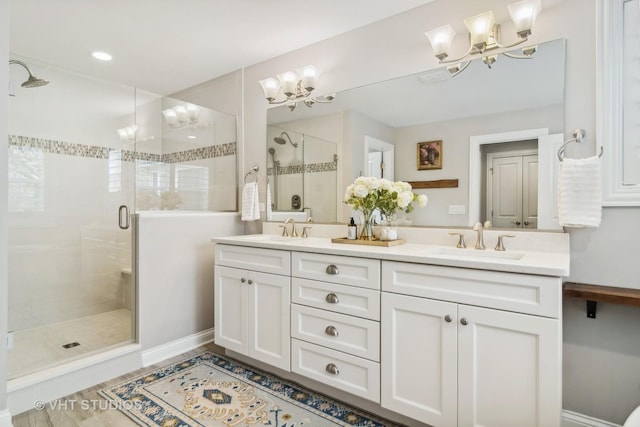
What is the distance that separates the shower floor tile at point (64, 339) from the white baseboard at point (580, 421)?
106 inches

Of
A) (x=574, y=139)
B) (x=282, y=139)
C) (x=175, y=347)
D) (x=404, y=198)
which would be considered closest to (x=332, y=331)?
(x=404, y=198)

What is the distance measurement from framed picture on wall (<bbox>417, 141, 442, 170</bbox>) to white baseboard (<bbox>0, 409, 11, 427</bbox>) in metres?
2.55

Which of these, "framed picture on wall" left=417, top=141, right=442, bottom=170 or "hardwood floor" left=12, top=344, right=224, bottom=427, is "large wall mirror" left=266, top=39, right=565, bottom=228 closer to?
"framed picture on wall" left=417, top=141, right=442, bottom=170

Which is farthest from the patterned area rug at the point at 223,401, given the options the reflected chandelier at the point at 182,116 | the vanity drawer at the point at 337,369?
the reflected chandelier at the point at 182,116

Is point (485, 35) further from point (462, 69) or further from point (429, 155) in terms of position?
point (429, 155)

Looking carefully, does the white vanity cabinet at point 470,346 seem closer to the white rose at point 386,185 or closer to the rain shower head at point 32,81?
the white rose at point 386,185

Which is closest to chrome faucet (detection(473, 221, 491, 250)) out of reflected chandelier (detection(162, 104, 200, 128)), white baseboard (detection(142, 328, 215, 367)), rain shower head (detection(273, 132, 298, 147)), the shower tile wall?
rain shower head (detection(273, 132, 298, 147))

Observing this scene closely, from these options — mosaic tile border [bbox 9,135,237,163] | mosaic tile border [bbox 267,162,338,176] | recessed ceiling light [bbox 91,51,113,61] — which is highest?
recessed ceiling light [bbox 91,51,113,61]

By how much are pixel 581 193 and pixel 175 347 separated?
277cm

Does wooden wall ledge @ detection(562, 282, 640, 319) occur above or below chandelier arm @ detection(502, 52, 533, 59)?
below

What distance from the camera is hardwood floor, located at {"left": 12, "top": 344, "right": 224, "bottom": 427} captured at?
1.71 metres

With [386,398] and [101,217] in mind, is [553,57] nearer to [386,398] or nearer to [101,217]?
[386,398]

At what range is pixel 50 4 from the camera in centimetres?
208

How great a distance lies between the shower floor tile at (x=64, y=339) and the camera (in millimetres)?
2032
